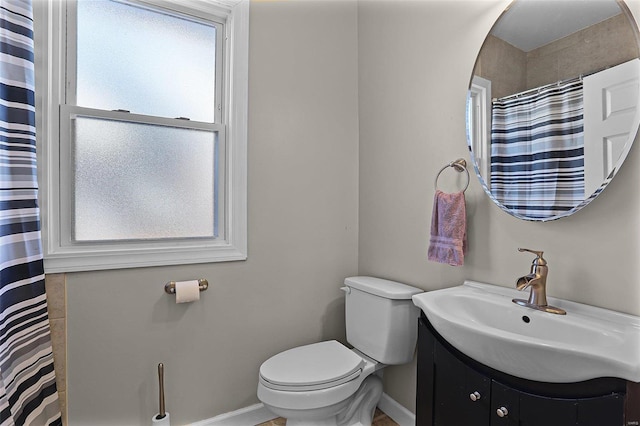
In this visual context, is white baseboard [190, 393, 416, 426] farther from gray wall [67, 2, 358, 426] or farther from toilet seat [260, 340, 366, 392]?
toilet seat [260, 340, 366, 392]

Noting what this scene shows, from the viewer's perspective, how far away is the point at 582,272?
1.12 metres

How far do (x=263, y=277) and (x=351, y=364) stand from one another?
0.62m

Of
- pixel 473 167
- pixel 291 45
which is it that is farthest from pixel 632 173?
pixel 291 45

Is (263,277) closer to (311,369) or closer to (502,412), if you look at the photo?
(311,369)

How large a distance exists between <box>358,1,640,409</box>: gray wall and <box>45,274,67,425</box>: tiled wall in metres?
1.48

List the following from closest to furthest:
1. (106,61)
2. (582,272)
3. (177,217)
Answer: (582,272) < (106,61) < (177,217)

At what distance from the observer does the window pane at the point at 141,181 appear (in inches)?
60.4

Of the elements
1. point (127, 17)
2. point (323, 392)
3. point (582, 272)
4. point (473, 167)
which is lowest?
point (323, 392)

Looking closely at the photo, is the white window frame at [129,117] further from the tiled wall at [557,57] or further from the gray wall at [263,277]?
the tiled wall at [557,57]

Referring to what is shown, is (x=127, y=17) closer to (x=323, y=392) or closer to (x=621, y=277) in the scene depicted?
(x=323, y=392)

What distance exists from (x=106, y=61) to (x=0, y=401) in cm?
139

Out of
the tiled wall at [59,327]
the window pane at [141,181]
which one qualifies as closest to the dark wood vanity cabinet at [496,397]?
the window pane at [141,181]

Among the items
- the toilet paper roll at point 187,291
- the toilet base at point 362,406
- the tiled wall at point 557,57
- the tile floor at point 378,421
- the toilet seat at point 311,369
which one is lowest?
the tile floor at point 378,421

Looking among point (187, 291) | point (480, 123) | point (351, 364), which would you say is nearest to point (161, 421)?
point (187, 291)
